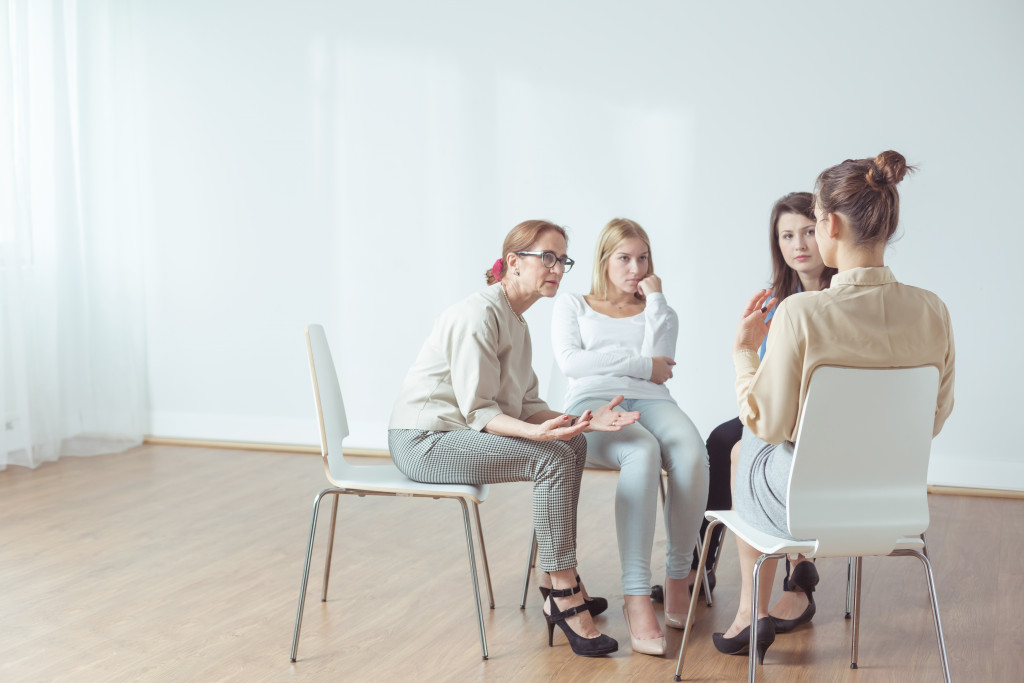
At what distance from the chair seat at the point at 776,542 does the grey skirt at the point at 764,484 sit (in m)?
0.02

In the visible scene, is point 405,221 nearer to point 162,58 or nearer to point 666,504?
point 162,58

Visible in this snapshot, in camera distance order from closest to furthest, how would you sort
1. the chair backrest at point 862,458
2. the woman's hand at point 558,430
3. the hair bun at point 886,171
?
the chair backrest at point 862,458 → the hair bun at point 886,171 → the woman's hand at point 558,430

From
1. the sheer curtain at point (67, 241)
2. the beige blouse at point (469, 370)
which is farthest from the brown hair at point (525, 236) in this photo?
the sheer curtain at point (67, 241)

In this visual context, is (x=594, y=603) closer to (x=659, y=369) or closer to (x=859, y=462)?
(x=659, y=369)

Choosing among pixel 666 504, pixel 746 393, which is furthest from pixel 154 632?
pixel 746 393

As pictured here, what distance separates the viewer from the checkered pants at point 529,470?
234 centimetres

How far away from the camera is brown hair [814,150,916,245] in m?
1.90

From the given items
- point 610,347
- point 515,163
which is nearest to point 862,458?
point 610,347

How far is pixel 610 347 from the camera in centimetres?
291

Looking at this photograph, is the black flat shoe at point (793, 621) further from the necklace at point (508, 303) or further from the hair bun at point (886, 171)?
the hair bun at point (886, 171)

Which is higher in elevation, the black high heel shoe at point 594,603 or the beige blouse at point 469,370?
the beige blouse at point 469,370

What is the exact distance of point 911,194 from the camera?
4219 mm

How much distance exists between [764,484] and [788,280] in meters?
0.99

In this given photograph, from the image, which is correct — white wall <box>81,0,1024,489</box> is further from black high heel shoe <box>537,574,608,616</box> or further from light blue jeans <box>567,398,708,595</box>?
black high heel shoe <box>537,574,608,616</box>
